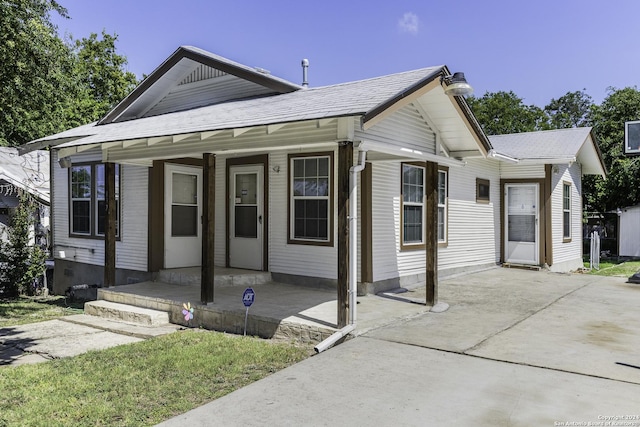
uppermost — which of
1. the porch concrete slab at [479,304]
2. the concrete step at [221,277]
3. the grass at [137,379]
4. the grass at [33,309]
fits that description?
the concrete step at [221,277]

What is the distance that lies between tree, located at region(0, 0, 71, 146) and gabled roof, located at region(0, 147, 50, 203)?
4481mm

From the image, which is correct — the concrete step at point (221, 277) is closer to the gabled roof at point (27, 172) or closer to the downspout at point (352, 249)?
the downspout at point (352, 249)

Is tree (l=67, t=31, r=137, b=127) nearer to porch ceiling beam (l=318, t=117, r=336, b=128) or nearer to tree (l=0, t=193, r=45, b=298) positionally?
tree (l=0, t=193, r=45, b=298)

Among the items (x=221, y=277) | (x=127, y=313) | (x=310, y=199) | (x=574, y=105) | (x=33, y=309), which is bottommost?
(x=33, y=309)

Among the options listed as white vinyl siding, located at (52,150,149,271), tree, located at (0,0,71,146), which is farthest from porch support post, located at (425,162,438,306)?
tree, located at (0,0,71,146)

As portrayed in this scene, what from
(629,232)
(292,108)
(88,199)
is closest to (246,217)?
(292,108)

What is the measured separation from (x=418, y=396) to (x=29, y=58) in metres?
9.36

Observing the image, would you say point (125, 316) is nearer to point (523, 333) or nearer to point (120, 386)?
point (120, 386)

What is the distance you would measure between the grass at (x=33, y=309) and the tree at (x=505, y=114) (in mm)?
29571

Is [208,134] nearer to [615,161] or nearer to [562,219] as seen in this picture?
[562,219]

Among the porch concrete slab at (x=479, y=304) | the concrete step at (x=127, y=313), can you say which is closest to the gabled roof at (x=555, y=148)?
the porch concrete slab at (x=479, y=304)

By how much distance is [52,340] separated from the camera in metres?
6.90

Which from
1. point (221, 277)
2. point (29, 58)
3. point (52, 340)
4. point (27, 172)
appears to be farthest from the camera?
point (27, 172)

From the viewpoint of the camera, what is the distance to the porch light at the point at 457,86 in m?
6.62
